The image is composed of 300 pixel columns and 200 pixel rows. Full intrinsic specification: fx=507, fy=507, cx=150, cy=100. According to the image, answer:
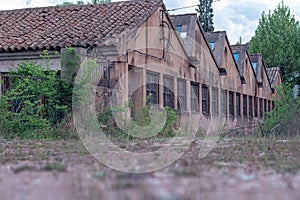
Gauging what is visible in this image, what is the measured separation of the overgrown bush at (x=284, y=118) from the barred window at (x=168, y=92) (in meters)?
4.21

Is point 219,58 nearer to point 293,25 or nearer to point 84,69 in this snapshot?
point 84,69

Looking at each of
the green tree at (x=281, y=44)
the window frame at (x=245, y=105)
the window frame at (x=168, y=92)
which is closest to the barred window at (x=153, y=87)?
the window frame at (x=168, y=92)

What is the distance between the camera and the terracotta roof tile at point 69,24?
696 inches

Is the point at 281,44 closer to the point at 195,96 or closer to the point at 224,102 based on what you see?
the point at 224,102

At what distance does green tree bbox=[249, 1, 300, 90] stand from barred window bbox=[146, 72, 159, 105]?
Answer: 32243 mm

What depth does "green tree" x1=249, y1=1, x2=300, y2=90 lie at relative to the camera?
49.9 m

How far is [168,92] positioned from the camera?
70.8ft

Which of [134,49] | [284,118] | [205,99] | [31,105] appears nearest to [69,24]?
[134,49]

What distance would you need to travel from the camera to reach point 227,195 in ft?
13.4

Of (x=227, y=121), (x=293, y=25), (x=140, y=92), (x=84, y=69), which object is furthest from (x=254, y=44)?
(x=84, y=69)

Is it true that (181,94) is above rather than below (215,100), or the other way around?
above

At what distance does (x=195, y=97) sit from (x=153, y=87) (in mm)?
5243

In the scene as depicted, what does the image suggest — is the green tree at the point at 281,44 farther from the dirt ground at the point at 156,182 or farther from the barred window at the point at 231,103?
Result: the dirt ground at the point at 156,182

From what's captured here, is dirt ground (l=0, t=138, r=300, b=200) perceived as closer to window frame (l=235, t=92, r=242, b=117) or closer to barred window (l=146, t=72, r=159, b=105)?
barred window (l=146, t=72, r=159, b=105)
